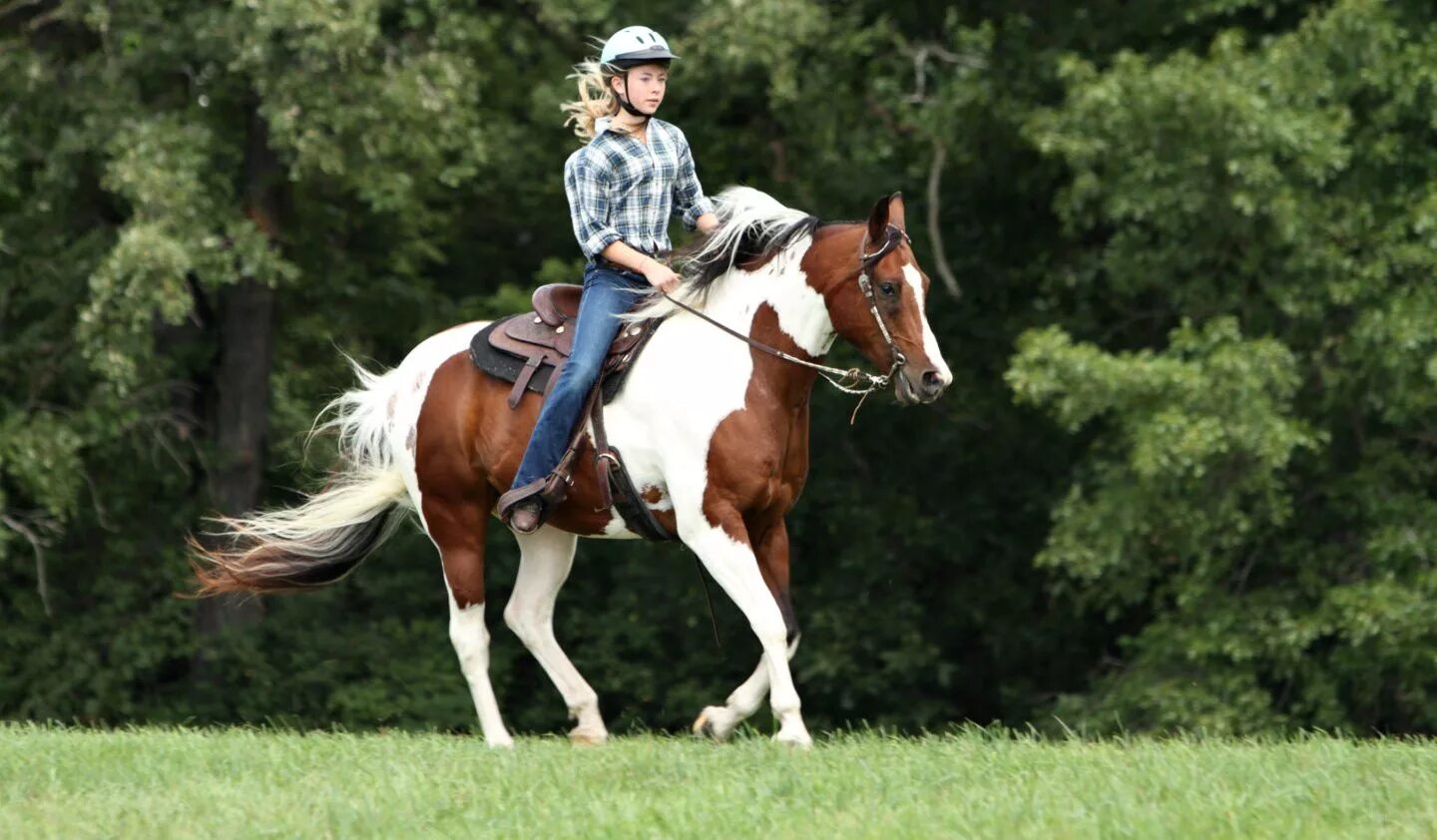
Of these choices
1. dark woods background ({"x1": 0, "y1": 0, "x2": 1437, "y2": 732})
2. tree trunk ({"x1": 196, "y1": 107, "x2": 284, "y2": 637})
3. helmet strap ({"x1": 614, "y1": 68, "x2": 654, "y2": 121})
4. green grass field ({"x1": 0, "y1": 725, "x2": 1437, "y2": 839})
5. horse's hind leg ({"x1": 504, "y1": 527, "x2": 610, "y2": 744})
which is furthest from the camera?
tree trunk ({"x1": 196, "y1": 107, "x2": 284, "y2": 637})

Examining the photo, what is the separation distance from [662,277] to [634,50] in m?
0.91

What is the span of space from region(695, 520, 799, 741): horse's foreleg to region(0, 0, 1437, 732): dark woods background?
247 inches

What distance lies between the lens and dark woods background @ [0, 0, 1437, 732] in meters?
14.7

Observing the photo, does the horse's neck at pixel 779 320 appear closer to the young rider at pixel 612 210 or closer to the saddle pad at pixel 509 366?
the young rider at pixel 612 210

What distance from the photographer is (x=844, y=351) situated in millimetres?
19094

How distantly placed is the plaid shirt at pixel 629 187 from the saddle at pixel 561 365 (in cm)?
39

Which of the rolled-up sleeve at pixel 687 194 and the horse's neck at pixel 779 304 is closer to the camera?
the horse's neck at pixel 779 304

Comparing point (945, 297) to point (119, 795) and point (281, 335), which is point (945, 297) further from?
point (119, 795)

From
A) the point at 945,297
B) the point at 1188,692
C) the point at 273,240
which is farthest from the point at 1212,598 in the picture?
the point at 273,240

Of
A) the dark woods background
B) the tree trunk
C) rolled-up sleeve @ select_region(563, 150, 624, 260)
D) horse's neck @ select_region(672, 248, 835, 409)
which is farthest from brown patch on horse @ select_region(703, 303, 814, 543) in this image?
the tree trunk

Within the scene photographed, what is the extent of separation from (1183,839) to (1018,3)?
13893 millimetres

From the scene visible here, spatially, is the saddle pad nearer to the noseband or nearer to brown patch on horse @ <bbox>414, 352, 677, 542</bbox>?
brown patch on horse @ <bbox>414, 352, 677, 542</bbox>

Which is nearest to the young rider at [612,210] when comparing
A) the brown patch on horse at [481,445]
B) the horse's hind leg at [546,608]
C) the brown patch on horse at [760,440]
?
the brown patch on horse at [481,445]

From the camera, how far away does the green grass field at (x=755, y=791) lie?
19.3 feet
